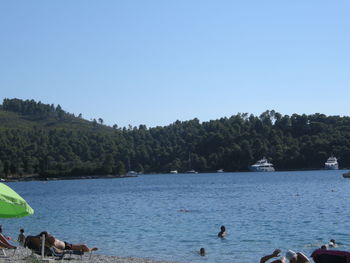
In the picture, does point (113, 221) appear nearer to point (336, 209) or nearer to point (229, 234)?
A: point (229, 234)

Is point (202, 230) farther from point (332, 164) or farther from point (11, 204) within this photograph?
point (332, 164)

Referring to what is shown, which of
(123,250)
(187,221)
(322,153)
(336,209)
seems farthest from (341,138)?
(123,250)

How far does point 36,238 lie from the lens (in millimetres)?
Result: 21281

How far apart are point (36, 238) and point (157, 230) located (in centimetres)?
1695

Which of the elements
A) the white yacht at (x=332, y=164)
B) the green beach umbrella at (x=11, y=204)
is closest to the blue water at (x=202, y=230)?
the green beach umbrella at (x=11, y=204)

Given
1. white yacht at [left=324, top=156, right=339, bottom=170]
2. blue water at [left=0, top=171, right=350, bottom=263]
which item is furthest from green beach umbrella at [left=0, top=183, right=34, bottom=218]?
white yacht at [left=324, top=156, right=339, bottom=170]

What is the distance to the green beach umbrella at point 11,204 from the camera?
15.7 metres

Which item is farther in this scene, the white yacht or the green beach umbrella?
the white yacht

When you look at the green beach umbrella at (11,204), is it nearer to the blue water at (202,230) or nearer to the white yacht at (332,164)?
the blue water at (202,230)

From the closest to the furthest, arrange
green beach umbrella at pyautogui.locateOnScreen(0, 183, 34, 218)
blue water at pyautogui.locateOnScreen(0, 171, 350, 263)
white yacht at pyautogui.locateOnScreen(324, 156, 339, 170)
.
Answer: green beach umbrella at pyautogui.locateOnScreen(0, 183, 34, 218) → blue water at pyautogui.locateOnScreen(0, 171, 350, 263) → white yacht at pyautogui.locateOnScreen(324, 156, 339, 170)

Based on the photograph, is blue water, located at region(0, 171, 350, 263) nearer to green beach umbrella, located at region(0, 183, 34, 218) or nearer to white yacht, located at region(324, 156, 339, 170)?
green beach umbrella, located at region(0, 183, 34, 218)

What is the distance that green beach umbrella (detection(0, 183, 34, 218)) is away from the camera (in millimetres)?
15695

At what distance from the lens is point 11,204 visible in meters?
16.1

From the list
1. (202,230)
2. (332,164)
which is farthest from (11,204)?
(332,164)
